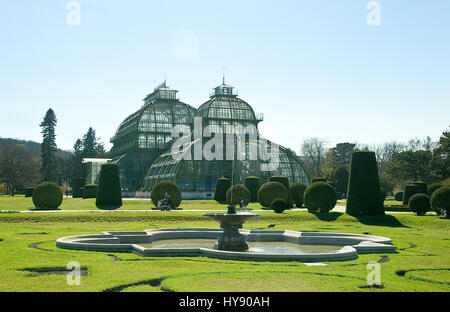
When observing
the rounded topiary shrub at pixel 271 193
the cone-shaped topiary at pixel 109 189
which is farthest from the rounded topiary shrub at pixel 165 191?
the rounded topiary shrub at pixel 271 193

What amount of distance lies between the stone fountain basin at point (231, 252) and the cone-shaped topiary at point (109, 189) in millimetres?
18706

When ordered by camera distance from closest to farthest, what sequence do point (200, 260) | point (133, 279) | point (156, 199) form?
point (133, 279) → point (200, 260) → point (156, 199)

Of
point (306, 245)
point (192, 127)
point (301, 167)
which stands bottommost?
point (306, 245)

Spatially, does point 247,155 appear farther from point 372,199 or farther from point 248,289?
point 248,289

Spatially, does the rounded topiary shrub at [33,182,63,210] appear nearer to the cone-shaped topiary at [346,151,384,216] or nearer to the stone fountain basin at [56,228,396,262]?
the stone fountain basin at [56,228,396,262]

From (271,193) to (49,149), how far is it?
6339 centimetres

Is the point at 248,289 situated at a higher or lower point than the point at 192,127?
lower

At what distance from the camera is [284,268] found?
12.2 metres

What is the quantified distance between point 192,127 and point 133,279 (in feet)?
181

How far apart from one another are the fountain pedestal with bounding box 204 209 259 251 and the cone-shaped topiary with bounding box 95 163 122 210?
23.2 meters

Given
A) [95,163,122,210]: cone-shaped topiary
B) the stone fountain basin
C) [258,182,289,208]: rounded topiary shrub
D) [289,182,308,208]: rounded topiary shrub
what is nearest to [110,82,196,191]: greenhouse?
[95,163,122,210]: cone-shaped topiary

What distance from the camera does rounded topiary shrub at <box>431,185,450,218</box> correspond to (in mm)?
28562

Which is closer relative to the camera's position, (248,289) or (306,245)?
(248,289)
